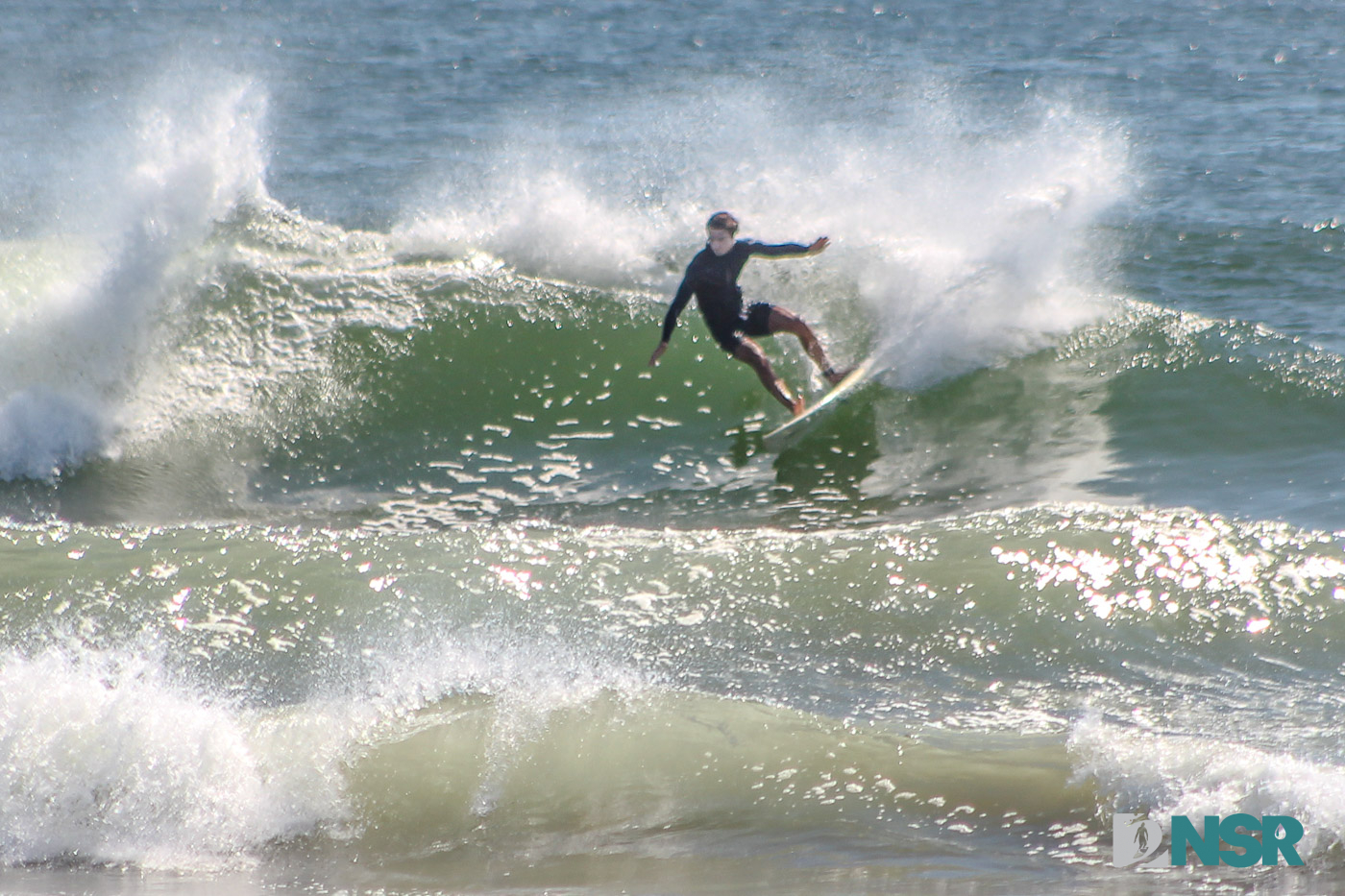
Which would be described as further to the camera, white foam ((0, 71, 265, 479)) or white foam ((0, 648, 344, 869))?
white foam ((0, 71, 265, 479))

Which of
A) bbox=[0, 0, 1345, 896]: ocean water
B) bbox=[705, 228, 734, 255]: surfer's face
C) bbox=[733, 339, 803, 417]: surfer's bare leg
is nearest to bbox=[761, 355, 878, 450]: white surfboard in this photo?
bbox=[0, 0, 1345, 896]: ocean water

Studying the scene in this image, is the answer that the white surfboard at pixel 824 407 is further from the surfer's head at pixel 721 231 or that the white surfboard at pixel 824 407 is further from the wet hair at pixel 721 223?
the wet hair at pixel 721 223

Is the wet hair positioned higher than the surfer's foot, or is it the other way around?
the wet hair

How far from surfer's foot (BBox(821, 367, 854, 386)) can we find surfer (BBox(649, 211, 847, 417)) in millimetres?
104

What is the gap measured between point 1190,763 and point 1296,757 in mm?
504

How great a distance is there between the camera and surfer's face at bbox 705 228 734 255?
30.8 ft

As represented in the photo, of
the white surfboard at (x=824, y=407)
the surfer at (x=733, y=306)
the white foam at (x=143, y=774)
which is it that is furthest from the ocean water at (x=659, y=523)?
the surfer at (x=733, y=306)

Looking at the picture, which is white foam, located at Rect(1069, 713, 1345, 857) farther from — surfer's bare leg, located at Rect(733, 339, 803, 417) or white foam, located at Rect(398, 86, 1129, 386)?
white foam, located at Rect(398, 86, 1129, 386)

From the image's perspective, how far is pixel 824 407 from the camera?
33.3 feet

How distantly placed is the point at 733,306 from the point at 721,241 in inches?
18.5

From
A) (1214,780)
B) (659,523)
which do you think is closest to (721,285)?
(659,523)

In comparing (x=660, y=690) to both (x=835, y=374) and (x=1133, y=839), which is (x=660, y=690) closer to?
(x=1133, y=839)

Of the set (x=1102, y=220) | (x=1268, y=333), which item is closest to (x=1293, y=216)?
(x=1102, y=220)

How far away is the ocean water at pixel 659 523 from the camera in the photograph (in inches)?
194
